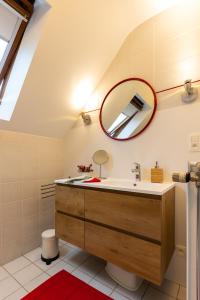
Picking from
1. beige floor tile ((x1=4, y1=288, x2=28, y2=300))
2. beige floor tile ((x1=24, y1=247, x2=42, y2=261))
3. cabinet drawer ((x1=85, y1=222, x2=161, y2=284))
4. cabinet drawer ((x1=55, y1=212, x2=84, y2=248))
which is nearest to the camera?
cabinet drawer ((x1=85, y1=222, x2=161, y2=284))

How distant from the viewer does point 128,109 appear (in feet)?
5.57

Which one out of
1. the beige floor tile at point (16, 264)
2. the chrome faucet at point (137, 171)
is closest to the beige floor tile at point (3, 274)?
the beige floor tile at point (16, 264)

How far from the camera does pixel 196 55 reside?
4.40 ft

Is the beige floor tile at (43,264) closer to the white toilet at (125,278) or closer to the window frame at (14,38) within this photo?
the white toilet at (125,278)

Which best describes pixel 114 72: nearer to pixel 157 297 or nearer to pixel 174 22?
pixel 174 22

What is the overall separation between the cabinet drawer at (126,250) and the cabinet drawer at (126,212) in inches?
2.5

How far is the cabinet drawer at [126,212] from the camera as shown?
3.42 ft

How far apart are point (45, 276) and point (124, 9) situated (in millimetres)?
2461

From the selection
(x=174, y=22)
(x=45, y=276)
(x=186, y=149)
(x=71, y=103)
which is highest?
(x=174, y=22)

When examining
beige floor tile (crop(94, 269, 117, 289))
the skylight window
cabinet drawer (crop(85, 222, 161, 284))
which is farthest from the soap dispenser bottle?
the skylight window

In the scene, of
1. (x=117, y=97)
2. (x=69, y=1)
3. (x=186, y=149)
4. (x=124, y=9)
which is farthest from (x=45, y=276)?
(x=124, y=9)

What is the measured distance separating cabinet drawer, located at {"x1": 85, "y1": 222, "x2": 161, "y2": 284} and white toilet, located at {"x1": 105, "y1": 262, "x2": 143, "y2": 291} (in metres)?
0.22

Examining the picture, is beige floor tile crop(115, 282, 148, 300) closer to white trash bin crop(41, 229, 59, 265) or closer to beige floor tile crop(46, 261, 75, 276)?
beige floor tile crop(46, 261, 75, 276)

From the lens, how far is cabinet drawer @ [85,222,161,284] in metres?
1.03
